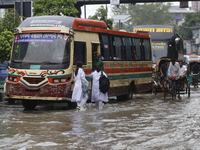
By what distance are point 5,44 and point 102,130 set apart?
11.8m

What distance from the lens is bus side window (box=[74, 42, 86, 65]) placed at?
13.3m

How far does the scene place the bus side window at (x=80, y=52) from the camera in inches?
523

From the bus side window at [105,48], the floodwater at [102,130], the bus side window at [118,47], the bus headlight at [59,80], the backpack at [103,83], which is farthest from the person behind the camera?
the bus side window at [118,47]

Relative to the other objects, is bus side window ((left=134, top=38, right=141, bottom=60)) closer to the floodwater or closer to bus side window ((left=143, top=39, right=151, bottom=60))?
bus side window ((left=143, top=39, right=151, bottom=60))

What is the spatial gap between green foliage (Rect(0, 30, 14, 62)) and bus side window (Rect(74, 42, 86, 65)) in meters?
6.59

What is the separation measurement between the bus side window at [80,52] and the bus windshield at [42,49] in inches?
18.7

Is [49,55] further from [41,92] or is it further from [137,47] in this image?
[137,47]

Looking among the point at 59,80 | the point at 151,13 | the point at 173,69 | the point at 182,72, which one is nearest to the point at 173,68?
the point at 173,69

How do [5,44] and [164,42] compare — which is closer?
[5,44]

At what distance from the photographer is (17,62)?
12.9 meters

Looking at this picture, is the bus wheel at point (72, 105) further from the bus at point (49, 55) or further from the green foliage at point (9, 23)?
the green foliage at point (9, 23)

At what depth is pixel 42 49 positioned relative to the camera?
12.8 m

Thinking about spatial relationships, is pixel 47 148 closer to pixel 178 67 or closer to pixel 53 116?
pixel 53 116

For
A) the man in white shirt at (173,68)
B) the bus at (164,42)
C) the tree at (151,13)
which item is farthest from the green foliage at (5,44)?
the tree at (151,13)
